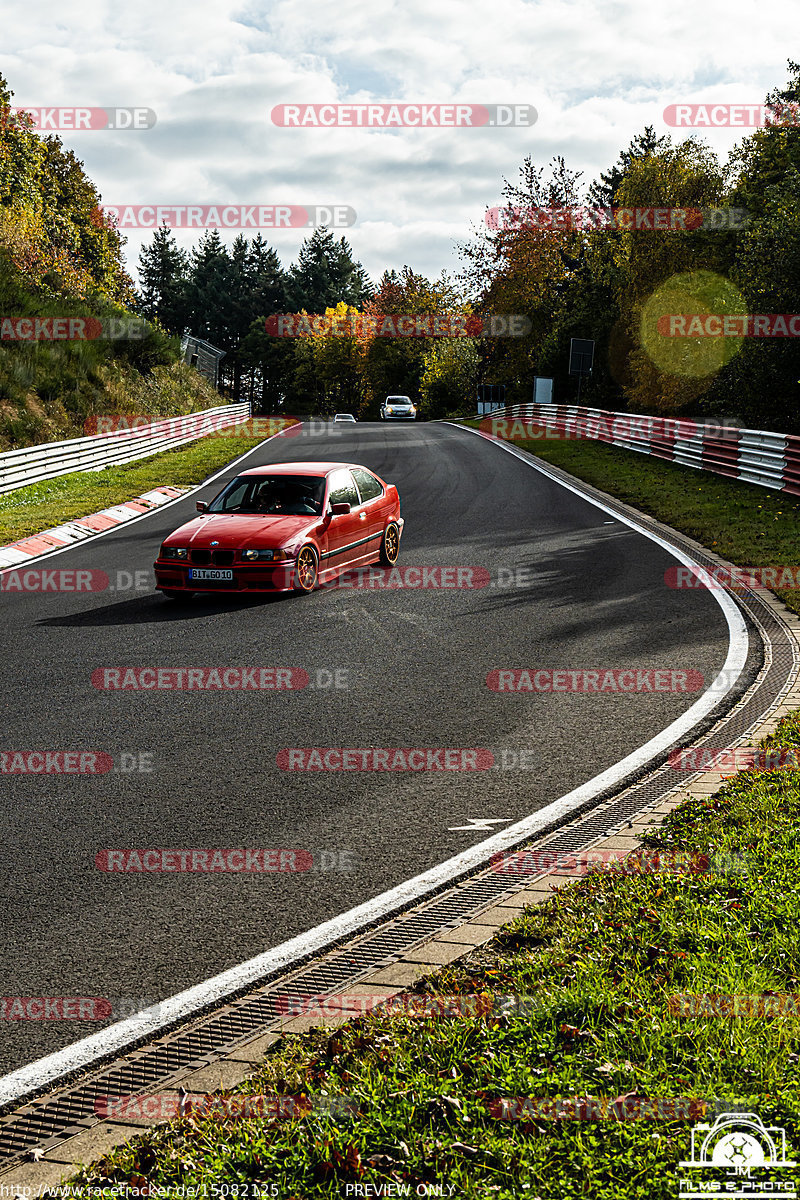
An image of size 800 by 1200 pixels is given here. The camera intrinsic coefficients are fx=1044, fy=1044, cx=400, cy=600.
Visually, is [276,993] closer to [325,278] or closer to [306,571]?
[306,571]

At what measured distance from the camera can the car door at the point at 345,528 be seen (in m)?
12.7

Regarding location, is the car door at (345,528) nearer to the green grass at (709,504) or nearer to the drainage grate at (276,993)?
the green grass at (709,504)

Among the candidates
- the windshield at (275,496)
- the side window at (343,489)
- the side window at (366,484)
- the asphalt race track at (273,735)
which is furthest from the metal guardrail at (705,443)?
the windshield at (275,496)

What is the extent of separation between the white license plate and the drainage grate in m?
6.48

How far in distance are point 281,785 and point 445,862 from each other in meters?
1.39

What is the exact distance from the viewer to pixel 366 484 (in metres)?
13.8

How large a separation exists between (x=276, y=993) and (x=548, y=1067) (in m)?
1.16

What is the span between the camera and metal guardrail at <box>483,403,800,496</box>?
61.6 ft

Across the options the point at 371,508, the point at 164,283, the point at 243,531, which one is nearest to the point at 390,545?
the point at 371,508

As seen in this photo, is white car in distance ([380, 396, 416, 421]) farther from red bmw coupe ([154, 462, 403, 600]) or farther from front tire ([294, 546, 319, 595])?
front tire ([294, 546, 319, 595])

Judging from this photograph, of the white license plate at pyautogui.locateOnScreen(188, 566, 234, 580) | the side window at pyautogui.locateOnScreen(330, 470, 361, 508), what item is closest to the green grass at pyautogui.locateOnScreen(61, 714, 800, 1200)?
the white license plate at pyautogui.locateOnScreen(188, 566, 234, 580)

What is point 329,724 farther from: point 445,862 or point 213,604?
point 213,604

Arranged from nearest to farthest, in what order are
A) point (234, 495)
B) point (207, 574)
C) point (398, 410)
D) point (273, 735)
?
point (273, 735), point (207, 574), point (234, 495), point (398, 410)

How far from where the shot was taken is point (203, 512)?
1272cm
